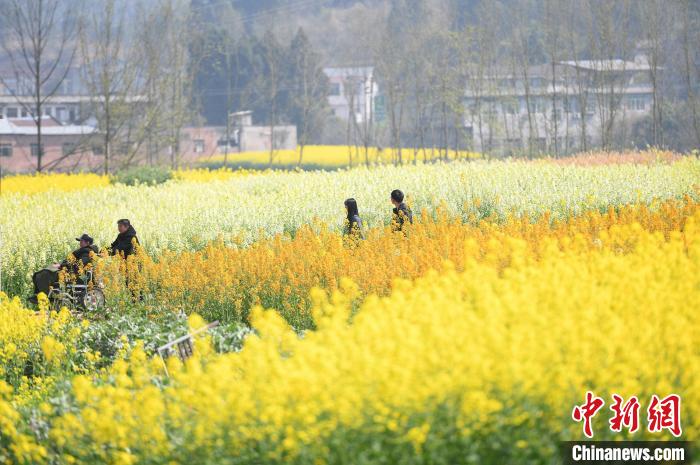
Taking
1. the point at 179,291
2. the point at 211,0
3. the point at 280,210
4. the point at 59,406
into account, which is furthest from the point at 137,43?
the point at 211,0

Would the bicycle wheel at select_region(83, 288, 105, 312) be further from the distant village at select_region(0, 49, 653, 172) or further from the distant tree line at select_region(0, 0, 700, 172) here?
the distant village at select_region(0, 49, 653, 172)

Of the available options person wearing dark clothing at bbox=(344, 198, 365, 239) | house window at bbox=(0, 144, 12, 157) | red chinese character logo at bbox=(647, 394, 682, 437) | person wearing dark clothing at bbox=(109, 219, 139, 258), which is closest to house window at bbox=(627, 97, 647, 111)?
house window at bbox=(0, 144, 12, 157)

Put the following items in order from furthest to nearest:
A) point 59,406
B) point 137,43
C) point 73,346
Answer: point 137,43 < point 73,346 < point 59,406

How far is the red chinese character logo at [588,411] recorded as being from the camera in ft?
16.8

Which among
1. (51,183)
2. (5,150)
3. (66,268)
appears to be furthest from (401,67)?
(66,268)

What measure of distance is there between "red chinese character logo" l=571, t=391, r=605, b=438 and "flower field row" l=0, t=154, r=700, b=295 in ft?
29.5

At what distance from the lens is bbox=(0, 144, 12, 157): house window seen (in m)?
54.0

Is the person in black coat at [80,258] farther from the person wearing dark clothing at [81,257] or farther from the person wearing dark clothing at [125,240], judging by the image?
the person wearing dark clothing at [125,240]

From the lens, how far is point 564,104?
1897 inches

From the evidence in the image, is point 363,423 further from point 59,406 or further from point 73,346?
point 73,346

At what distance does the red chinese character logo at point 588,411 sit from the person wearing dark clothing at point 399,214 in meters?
7.91

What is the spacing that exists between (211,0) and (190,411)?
8978 cm

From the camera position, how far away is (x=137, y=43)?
37312 millimetres

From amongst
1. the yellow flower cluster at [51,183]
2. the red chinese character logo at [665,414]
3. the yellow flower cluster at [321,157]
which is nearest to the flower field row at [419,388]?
the red chinese character logo at [665,414]
